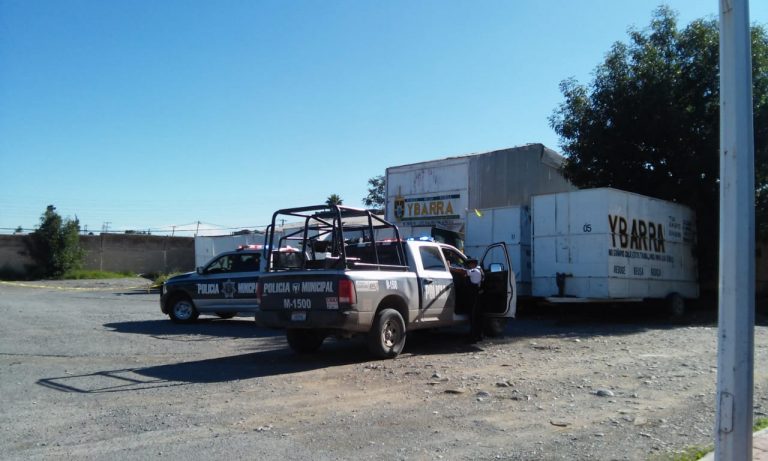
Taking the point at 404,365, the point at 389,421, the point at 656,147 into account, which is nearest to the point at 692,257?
the point at 656,147

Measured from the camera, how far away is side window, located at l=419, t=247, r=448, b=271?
418 inches

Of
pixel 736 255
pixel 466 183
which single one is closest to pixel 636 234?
pixel 466 183

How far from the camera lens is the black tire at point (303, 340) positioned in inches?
392

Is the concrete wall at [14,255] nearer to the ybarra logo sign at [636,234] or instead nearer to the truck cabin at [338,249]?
the truck cabin at [338,249]

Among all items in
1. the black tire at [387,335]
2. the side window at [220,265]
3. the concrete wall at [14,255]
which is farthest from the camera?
the concrete wall at [14,255]

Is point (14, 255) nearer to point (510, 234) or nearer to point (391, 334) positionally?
point (510, 234)

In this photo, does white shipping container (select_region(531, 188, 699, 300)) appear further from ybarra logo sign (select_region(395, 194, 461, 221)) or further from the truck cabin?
ybarra logo sign (select_region(395, 194, 461, 221))

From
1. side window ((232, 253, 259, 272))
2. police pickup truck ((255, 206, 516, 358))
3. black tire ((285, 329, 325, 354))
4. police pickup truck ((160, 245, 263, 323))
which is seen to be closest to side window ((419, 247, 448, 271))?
police pickup truck ((255, 206, 516, 358))

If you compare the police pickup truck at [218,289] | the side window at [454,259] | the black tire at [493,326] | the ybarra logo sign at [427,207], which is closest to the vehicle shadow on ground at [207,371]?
the side window at [454,259]

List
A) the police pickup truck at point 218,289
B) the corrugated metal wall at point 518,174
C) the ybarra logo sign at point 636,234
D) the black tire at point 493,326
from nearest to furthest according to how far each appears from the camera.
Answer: the black tire at point 493,326
the police pickup truck at point 218,289
the ybarra logo sign at point 636,234
the corrugated metal wall at point 518,174

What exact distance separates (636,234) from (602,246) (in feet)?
5.02

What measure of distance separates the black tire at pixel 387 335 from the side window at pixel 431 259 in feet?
4.55

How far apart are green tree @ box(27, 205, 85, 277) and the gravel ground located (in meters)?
24.3

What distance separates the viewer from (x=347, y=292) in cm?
861
